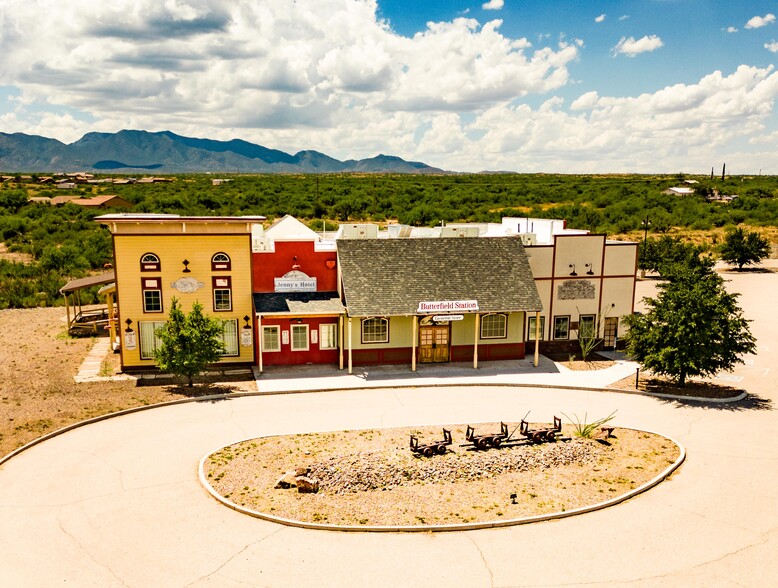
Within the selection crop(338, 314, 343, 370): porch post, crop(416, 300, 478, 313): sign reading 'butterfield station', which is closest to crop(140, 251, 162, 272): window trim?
crop(338, 314, 343, 370): porch post

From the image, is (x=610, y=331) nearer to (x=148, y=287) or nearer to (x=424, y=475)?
(x=424, y=475)

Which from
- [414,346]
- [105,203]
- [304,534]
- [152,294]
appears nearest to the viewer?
[304,534]

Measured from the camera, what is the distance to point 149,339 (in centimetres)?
2645

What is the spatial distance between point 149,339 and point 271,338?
5179mm

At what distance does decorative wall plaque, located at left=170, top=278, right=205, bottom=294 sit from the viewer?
86.4 ft

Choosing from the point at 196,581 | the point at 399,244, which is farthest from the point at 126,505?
the point at 399,244

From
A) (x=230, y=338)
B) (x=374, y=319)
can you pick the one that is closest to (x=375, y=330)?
(x=374, y=319)

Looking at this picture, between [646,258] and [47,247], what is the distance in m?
52.4

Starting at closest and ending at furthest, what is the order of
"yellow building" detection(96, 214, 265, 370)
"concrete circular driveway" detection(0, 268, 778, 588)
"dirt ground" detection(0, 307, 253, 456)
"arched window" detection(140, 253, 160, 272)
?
"concrete circular driveway" detection(0, 268, 778, 588)
"dirt ground" detection(0, 307, 253, 456)
"yellow building" detection(96, 214, 265, 370)
"arched window" detection(140, 253, 160, 272)

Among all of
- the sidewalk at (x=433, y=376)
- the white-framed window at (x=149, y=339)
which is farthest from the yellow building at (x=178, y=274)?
the sidewalk at (x=433, y=376)

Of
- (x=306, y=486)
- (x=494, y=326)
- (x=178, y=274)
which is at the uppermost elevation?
(x=178, y=274)

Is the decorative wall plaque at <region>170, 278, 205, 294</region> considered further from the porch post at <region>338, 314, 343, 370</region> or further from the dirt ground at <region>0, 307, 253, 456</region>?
the porch post at <region>338, 314, 343, 370</region>

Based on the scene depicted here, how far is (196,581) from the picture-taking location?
12172mm

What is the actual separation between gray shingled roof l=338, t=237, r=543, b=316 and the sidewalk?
8.82ft
